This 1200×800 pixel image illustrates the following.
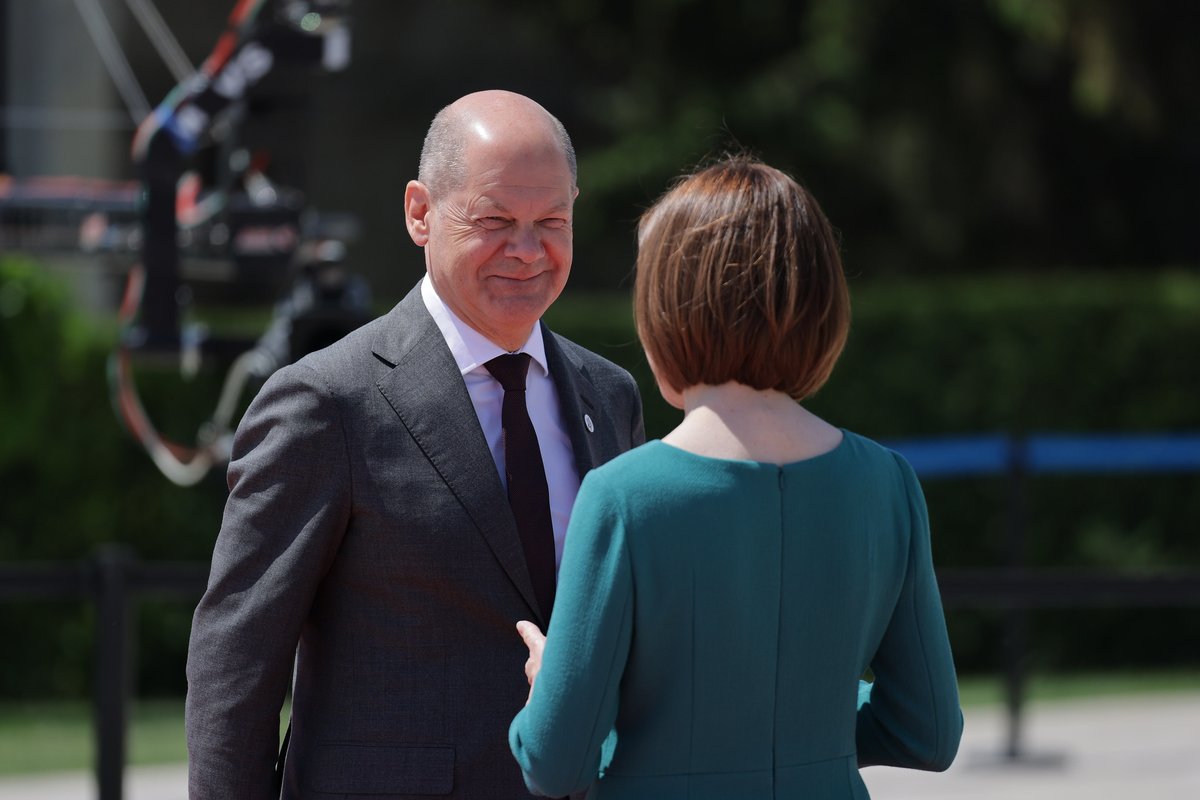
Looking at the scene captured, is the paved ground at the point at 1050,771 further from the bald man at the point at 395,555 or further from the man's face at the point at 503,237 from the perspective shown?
the man's face at the point at 503,237

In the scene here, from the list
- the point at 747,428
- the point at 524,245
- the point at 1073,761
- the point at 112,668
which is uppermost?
the point at 524,245

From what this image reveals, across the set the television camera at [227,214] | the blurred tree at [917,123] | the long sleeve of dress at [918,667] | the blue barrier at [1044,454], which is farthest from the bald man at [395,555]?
the blurred tree at [917,123]

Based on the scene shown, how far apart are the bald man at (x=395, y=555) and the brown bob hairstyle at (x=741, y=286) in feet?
1.43

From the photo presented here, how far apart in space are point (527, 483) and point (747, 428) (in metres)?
0.53

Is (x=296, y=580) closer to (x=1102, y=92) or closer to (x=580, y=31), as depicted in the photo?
(x=1102, y=92)

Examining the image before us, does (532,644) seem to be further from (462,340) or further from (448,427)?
(462,340)

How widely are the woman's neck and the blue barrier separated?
6.35m

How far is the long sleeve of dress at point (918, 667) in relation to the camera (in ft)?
7.14

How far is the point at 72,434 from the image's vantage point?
10922 millimetres

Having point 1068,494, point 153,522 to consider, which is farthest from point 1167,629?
point 153,522

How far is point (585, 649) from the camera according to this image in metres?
1.95

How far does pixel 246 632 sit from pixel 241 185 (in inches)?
197

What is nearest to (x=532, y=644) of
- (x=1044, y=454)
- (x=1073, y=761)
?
(x=1073, y=761)

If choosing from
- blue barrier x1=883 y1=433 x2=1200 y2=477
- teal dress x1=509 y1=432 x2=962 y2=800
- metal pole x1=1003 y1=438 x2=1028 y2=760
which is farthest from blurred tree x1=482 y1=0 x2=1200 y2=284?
teal dress x1=509 y1=432 x2=962 y2=800
